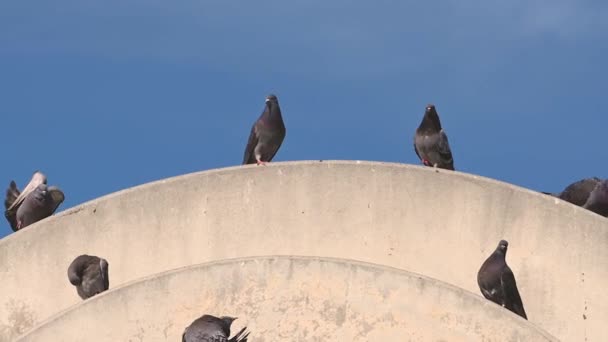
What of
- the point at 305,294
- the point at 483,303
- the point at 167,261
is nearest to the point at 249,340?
the point at 305,294

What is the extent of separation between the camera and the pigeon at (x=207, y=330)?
17.6m

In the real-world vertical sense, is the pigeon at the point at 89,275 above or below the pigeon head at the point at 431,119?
below

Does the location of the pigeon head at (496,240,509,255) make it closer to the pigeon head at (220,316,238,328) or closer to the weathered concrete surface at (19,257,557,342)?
the weathered concrete surface at (19,257,557,342)

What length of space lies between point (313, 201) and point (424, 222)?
4.63 ft

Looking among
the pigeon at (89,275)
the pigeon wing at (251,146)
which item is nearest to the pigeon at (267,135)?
the pigeon wing at (251,146)

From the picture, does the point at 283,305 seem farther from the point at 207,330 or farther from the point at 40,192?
the point at 40,192

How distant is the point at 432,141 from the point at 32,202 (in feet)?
17.4

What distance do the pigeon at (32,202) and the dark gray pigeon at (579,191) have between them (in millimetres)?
6566

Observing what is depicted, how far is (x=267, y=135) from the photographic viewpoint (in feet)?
74.2

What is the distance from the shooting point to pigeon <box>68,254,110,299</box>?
21.1 meters

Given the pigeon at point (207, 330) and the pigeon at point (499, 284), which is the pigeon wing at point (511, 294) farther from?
the pigeon at point (207, 330)

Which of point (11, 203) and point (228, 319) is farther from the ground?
point (11, 203)

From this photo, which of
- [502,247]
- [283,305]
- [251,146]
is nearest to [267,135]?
[251,146]

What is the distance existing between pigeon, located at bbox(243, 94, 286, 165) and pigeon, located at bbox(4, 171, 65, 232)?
9.21 feet
